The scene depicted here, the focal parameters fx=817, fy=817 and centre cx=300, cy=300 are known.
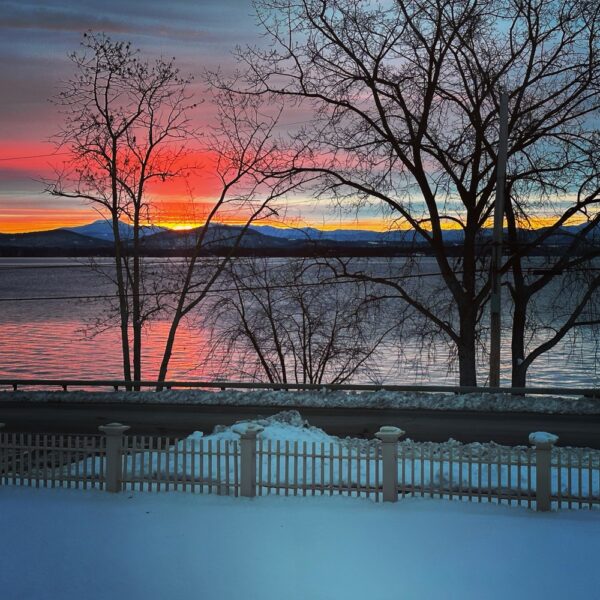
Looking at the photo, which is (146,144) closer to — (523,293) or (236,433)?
(523,293)

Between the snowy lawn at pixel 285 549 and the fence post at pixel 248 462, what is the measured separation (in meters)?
0.24

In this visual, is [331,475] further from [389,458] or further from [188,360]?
[188,360]

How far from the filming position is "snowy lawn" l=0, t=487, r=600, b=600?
10.5 metres

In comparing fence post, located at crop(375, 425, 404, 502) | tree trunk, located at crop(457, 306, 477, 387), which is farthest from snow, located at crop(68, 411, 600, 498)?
tree trunk, located at crop(457, 306, 477, 387)

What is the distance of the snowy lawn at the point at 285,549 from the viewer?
10453 millimetres

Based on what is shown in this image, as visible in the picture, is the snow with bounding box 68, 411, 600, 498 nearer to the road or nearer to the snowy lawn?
the snowy lawn

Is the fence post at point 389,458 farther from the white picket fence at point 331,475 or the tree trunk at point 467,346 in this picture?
the tree trunk at point 467,346

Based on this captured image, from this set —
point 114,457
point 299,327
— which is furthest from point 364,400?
point 299,327

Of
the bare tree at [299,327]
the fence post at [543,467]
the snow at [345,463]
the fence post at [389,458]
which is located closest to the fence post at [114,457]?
the snow at [345,463]

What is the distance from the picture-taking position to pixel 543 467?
13594 mm

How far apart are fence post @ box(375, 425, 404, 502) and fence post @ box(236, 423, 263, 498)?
2.16 m

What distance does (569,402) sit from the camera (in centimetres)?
2608

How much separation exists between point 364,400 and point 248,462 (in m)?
12.9

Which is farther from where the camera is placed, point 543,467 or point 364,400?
point 364,400
